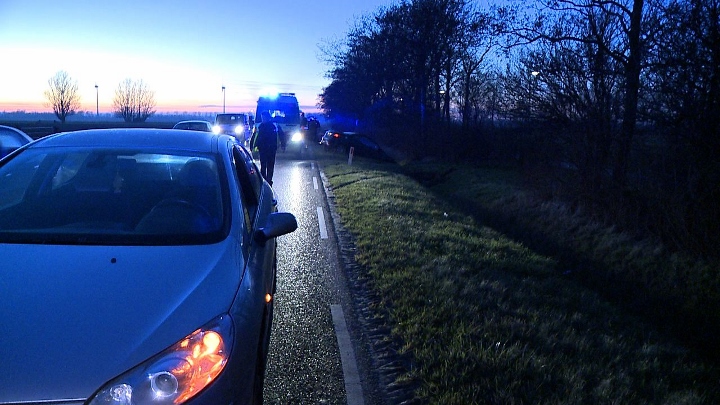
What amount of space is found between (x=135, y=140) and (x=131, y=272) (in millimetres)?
1857

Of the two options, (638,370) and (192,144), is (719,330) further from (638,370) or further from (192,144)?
(192,144)

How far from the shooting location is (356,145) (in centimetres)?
3133

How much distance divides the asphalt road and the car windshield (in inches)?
53.0

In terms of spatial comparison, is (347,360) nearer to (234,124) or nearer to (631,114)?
(631,114)

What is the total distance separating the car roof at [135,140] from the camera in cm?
461

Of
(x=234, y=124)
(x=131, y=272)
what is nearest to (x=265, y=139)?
(x=131, y=272)

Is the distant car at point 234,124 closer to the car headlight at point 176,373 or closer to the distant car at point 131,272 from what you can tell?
the distant car at point 131,272

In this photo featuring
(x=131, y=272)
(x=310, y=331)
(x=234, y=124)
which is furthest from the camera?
(x=234, y=124)

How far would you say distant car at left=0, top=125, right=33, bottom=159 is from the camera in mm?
11537

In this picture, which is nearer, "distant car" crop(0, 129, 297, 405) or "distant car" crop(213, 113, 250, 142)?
"distant car" crop(0, 129, 297, 405)

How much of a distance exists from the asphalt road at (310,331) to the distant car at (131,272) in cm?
59

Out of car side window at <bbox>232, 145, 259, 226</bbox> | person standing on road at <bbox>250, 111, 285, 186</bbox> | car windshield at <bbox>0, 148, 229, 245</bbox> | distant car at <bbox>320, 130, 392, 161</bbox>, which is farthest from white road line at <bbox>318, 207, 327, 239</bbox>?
distant car at <bbox>320, 130, 392, 161</bbox>

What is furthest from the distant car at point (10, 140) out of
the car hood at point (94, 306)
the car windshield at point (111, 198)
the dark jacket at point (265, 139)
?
the car hood at point (94, 306)

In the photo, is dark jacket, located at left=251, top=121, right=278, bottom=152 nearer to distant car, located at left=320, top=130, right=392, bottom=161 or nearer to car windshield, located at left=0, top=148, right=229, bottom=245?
car windshield, located at left=0, top=148, right=229, bottom=245
